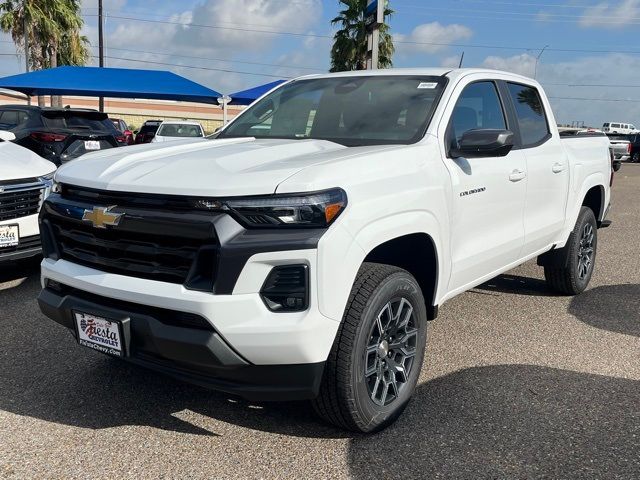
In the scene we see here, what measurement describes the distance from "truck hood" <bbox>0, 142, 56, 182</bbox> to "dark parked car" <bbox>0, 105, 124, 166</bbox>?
173 cm

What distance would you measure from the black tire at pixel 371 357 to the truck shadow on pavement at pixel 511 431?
0.16 m

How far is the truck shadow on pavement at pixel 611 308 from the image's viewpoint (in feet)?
15.4

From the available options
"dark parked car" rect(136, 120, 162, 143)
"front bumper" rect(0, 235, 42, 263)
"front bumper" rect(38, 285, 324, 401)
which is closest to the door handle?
"front bumper" rect(38, 285, 324, 401)

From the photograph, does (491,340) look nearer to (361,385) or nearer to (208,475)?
(361,385)

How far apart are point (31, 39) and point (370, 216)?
28.7 metres

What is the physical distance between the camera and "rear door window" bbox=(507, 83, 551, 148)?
4.38m

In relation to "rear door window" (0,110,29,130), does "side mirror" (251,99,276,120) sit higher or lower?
higher

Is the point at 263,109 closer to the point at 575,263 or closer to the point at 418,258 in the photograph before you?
the point at 418,258

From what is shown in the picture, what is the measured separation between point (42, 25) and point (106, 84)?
13.0 m

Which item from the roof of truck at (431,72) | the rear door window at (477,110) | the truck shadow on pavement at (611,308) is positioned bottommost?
the truck shadow on pavement at (611,308)

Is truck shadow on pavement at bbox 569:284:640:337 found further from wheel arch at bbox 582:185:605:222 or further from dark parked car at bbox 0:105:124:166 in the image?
dark parked car at bbox 0:105:124:166

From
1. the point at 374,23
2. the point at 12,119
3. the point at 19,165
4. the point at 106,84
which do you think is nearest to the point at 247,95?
the point at 106,84

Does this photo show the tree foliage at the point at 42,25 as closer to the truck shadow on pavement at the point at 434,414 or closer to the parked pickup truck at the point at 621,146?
the parked pickup truck at the point at 621,146

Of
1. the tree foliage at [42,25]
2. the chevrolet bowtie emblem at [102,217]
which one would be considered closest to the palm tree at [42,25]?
the tree foliage at [42,25]
